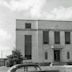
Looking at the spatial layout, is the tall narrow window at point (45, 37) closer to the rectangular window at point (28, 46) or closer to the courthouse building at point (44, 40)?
the courthouse building at point (44, 40)

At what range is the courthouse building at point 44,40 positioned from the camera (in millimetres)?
40438

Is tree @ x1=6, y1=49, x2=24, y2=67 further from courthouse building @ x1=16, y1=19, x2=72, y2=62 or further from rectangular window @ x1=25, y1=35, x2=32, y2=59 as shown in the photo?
rectangular window @ x1=25, y1=35, x2=32, y2=59

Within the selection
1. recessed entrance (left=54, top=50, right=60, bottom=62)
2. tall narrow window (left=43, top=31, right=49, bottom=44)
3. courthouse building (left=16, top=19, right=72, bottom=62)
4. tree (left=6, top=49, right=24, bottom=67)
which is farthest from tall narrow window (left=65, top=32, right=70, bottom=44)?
tree (left=6, top=49, right=24, bottom=67)

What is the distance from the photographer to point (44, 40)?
41.1 metres

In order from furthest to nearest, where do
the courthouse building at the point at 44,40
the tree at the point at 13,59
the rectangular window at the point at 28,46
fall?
the rectangular window at the point at 28,46 < the courthouse building at the point at 44,40 < the tree at the point at 13,59

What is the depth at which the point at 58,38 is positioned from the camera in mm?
41688

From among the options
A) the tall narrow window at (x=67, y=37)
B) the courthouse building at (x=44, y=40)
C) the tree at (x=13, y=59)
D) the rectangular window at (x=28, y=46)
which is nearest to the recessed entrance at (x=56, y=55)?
the courthouse building at (x=44, y=40)

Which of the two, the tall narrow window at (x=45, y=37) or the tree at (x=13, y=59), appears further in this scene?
the tall narrow window at (x=45, y=37)

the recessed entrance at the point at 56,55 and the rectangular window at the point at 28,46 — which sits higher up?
the rectangular window at the point at 28,46

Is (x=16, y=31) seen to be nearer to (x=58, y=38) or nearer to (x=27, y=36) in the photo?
(x=27, y=36)

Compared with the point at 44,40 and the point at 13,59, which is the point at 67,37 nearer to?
the point at 44,40

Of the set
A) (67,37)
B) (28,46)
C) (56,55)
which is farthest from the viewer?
(67,37)

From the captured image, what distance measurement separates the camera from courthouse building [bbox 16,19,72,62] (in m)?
40.4

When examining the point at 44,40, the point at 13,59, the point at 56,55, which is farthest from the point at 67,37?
the point at 13,59
